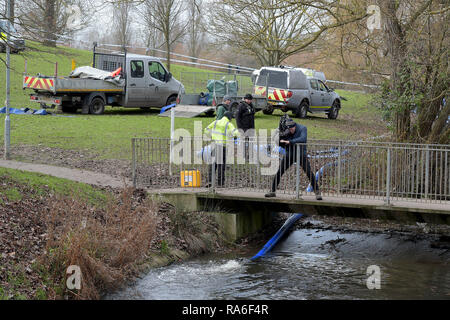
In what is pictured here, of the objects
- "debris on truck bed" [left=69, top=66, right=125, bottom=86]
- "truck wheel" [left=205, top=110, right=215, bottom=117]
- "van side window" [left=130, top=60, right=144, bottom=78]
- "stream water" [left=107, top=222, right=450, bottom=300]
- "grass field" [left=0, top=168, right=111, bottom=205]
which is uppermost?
"van side window" [left=130, top=60, right=144, bottom=78]

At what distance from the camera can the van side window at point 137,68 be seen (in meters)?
24.3

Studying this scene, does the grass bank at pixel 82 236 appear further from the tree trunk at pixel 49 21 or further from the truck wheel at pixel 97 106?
the truck wheel at pixel 97 106

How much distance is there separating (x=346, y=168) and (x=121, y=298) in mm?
5196

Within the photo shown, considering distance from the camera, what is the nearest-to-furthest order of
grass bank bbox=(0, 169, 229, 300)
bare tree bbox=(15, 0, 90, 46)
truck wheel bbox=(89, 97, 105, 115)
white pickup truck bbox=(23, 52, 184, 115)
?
grass bank bbox=(0, 169, 229, 300) → bare tree bbox=(15, 0, 90, 46) → white pickup truck bbox=(23, 52, 184, 115) → truck wheel bbox=(89, 97, 105, 115)

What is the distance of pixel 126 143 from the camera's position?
58.3 feet

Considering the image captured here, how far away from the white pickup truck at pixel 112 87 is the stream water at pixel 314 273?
472 inches

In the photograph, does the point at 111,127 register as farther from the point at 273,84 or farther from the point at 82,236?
the point at 82,236

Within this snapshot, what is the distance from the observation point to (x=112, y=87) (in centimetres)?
2367

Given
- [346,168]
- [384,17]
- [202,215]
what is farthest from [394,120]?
[202,215]

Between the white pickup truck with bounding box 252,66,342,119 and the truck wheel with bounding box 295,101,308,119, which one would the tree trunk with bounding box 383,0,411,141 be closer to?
the white pickup truck with bounding box 252,66,342,119

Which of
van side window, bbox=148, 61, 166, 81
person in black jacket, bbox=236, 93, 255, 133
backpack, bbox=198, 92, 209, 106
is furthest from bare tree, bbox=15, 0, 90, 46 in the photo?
backpack, bbox=198, 92, 209, 106

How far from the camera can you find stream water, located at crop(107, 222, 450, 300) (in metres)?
9.55

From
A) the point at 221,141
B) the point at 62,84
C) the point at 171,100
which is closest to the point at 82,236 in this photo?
the point at 221,141

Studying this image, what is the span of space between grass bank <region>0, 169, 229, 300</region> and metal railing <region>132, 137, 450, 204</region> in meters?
0.99
